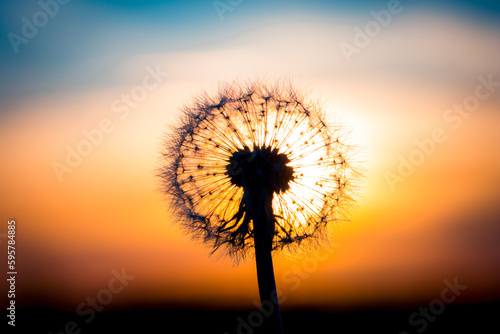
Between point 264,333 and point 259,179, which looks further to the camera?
point 259,179

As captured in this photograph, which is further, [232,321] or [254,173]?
[232,321]

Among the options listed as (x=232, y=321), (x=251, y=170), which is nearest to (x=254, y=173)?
(x=251, y=170)

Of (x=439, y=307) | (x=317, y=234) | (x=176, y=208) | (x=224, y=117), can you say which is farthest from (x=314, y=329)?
(x=224, y=117)

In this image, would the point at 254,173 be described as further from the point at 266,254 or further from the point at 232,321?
the point at 232,321

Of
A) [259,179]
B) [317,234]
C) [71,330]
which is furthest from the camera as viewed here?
[71,330]

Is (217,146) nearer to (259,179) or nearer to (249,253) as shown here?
(259,179)

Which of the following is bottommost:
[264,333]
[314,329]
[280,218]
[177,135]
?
[314,329]

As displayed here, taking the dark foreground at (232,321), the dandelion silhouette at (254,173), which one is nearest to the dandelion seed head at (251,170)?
the dandelion silhouette at (254,173)

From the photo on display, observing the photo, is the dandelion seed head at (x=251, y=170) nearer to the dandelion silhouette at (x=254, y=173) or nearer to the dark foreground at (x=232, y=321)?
the dandelion silhouette at (x=254, y=173)
